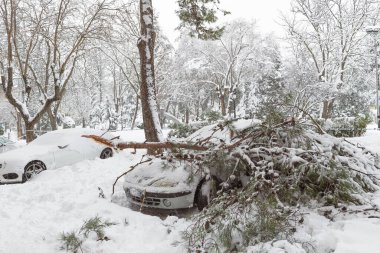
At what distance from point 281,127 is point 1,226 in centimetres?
447

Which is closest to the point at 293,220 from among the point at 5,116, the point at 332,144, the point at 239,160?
the point at 239,160

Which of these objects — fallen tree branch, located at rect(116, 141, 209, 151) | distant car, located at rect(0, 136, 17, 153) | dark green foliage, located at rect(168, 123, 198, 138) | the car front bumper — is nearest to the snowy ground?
the car front bumper

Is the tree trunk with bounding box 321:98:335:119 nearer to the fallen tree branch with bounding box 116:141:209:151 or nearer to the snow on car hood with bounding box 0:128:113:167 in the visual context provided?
the snow on car hood with bounding box 0:128:113:167

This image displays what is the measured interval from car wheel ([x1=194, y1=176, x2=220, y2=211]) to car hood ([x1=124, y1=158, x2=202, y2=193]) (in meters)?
0.14

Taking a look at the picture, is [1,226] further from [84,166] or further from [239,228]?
[84,166]

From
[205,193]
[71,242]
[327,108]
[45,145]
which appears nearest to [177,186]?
[205,193]

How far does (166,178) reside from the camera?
5.51 m

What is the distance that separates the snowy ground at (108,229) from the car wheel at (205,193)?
1.63 feet

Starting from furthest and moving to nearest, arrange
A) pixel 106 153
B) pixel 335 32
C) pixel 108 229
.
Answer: pixel 335 32, pixel 106 153, pixel 108 229

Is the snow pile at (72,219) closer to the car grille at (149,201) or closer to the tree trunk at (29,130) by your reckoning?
the car grille at (149,201)

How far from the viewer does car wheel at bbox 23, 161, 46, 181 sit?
29.0ft

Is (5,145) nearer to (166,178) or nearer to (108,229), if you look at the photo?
(166,178)

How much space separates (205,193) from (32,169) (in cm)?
581

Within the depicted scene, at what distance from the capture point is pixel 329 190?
4.61 m
